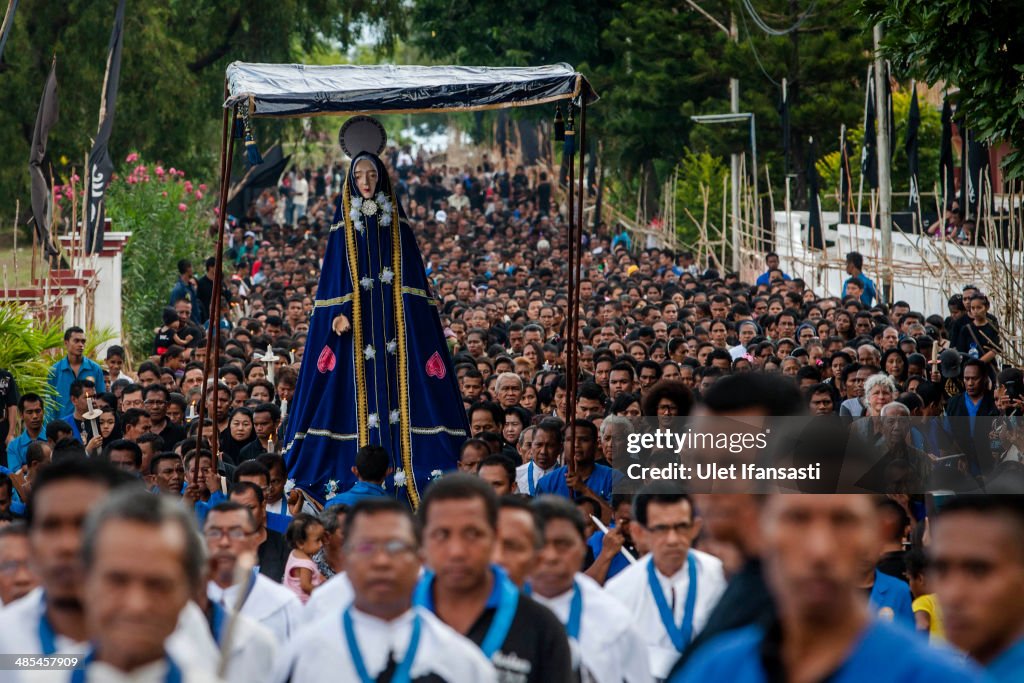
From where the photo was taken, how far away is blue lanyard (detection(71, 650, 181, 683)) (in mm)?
3586

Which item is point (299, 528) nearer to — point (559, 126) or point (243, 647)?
point (243, 647)

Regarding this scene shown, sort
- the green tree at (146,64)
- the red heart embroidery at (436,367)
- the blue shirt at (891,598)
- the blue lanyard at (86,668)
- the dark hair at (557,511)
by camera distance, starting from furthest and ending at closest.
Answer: the green tree at (146,64), the red heart embroidery at (436,367), the blue shirt at (891,598), the dark hair at (557,511), the blue lanyard at (86,668)

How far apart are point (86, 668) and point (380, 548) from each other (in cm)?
82

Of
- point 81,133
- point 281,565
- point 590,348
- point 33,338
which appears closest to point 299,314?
point 590,348

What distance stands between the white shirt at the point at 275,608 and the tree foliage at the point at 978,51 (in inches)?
243

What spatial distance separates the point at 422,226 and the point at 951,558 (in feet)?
117

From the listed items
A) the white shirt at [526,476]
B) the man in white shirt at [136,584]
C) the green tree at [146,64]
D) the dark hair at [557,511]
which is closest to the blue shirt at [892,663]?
the man in white shirt at [136,584]

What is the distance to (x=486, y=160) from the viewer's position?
51.6m

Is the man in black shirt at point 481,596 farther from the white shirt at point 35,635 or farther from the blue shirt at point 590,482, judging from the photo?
the blue shirt at point 590,482

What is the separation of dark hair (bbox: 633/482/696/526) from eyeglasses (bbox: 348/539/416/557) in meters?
1.67

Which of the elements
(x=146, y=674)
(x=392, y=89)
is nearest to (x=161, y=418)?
(x=392, y=89)

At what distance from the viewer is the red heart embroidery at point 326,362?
10969 mm

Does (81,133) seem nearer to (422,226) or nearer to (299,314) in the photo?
(299,314)

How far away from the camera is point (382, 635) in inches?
174
